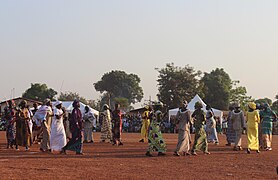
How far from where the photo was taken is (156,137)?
1561 centimetres

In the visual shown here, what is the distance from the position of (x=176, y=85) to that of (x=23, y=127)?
4823 cm

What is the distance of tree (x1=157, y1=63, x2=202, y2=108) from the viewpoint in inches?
2534

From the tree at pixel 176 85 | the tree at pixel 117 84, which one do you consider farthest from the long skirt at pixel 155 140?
the tree at pixel 117 84

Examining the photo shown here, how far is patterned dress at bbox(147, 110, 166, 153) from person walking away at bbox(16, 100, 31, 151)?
15.1ft

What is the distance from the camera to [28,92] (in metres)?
81.6

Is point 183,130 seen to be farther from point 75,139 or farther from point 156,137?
point 75,139

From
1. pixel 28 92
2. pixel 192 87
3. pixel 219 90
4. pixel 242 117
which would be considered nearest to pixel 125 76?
pixel 28 92

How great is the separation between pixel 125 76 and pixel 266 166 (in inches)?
3535

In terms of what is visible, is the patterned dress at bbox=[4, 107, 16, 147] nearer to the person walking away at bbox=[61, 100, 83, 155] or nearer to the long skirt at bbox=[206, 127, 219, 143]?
the person walking away at bbox=[61, 100, 83, 155]

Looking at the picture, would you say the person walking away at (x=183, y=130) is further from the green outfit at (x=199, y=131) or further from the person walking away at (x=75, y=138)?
the person walking away at (x=75, y=138)

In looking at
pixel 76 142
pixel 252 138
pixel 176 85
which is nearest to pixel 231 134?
pixel 252 138

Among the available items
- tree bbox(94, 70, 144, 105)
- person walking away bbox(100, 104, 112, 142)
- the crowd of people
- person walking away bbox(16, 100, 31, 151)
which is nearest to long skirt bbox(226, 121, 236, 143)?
the crowd of people

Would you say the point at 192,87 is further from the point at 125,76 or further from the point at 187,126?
the point at 187,126

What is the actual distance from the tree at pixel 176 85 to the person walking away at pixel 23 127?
46.5m
